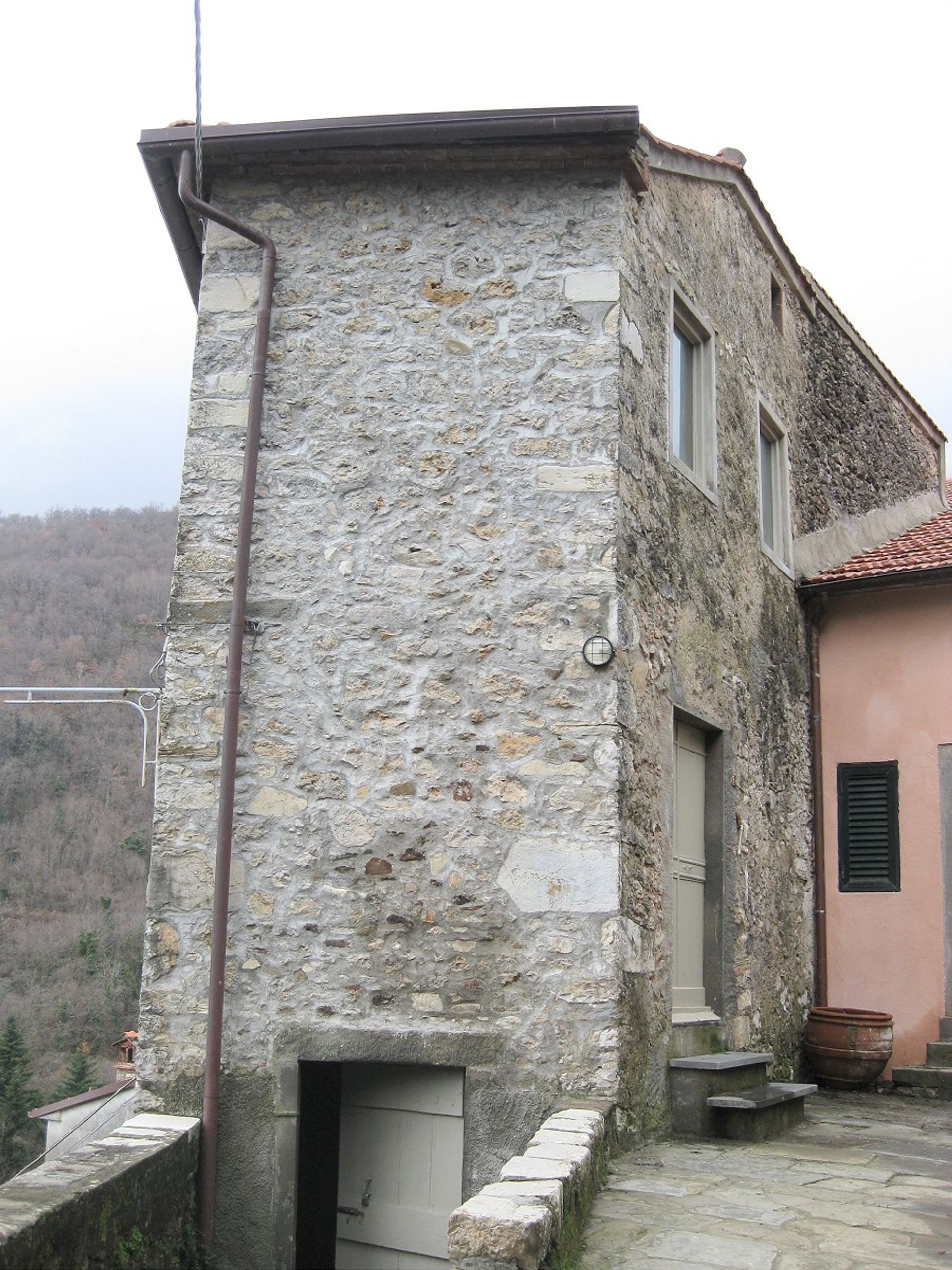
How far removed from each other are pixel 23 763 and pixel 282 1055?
3163 centimetres

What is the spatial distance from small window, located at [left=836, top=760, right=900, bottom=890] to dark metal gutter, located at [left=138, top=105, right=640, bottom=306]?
496cm

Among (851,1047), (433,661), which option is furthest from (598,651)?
(851,1047)

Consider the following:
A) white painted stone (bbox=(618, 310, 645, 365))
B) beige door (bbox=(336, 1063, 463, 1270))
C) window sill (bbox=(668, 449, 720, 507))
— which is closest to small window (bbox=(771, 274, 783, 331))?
window sill (bbox=(668, 449, 720, 507))

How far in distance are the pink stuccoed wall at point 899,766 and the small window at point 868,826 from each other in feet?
0.15

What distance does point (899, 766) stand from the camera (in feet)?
29.2

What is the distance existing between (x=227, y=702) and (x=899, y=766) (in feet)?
17.0

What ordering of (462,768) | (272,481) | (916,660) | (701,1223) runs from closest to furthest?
(701,1223) → (462,768) → (272,481) → (916,660)

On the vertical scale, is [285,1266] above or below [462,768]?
below

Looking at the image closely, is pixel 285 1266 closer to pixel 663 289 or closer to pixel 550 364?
pixel 550 364

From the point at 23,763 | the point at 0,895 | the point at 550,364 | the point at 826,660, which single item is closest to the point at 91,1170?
the point at 550,364

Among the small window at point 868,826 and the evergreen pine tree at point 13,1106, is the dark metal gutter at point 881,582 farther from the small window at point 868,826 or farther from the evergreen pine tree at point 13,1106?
the evergreen pine tree at point 13,1106

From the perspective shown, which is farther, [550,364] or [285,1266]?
[550,364]

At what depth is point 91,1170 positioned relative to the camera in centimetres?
462

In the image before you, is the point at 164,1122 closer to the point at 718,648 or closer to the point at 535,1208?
the point at 535,1208
